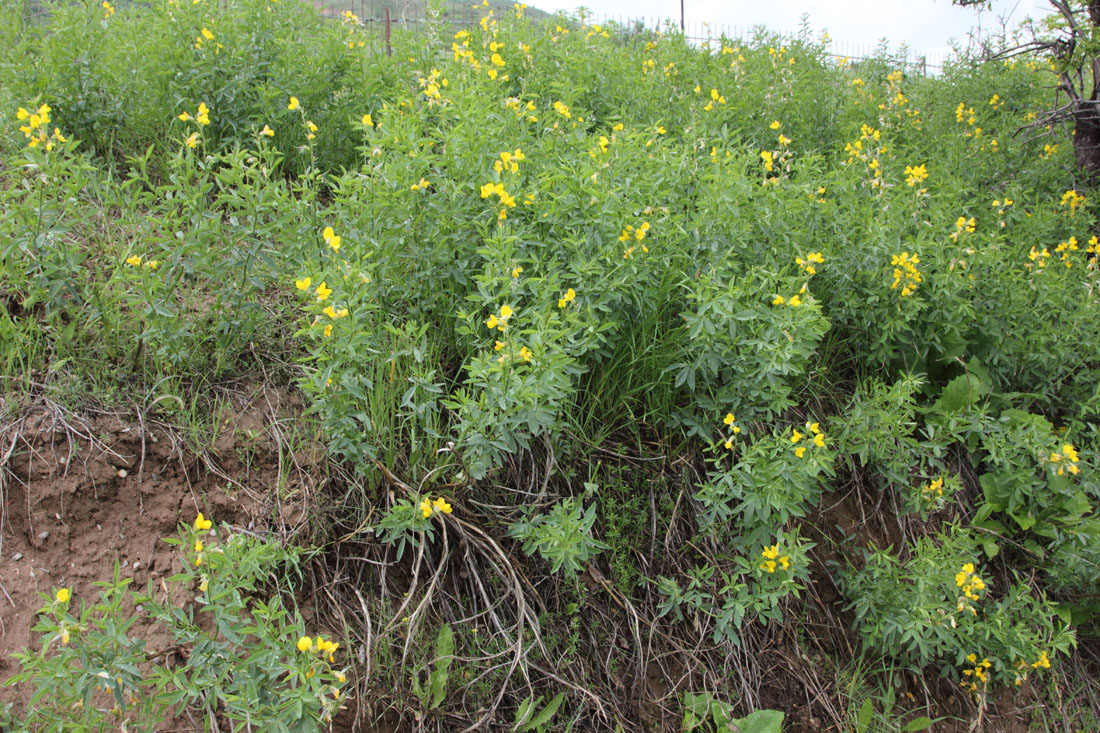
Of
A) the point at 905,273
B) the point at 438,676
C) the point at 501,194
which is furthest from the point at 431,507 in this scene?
the point at 905,273

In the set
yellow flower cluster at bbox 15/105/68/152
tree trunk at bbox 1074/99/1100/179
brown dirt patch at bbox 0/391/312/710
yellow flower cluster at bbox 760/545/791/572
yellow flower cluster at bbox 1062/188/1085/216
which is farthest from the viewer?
tree trunk at bbox 1074/99/1100/179

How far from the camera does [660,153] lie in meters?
3.23

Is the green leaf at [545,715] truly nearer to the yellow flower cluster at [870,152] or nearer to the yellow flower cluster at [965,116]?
the yellow flower cluster at [870,152]

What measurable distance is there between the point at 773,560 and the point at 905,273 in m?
1.47

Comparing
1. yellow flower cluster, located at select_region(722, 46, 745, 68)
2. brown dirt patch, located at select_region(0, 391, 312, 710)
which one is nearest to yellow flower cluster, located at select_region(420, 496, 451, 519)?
brown dirt patch, located at select_region(0, 391, 312, 710)

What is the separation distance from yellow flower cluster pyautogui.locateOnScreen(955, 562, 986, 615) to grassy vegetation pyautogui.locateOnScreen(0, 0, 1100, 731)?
15mm

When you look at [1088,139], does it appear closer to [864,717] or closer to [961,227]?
[961,227]

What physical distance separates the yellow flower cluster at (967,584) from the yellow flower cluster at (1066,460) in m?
0.77

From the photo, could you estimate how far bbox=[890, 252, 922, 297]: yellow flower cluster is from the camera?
3.15 metres

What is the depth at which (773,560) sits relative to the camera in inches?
101

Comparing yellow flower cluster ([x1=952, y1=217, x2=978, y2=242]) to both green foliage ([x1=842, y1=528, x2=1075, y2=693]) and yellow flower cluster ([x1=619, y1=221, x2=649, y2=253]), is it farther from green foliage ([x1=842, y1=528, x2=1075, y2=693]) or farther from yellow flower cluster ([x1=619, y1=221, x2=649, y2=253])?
yellow flower cluster ([x1=619, y1=221, x2=649, y2=253])

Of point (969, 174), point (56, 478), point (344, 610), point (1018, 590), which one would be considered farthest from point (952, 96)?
point (56, 478)

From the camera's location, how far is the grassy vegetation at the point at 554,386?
2.33 m

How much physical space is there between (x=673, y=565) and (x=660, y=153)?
5.85ft
